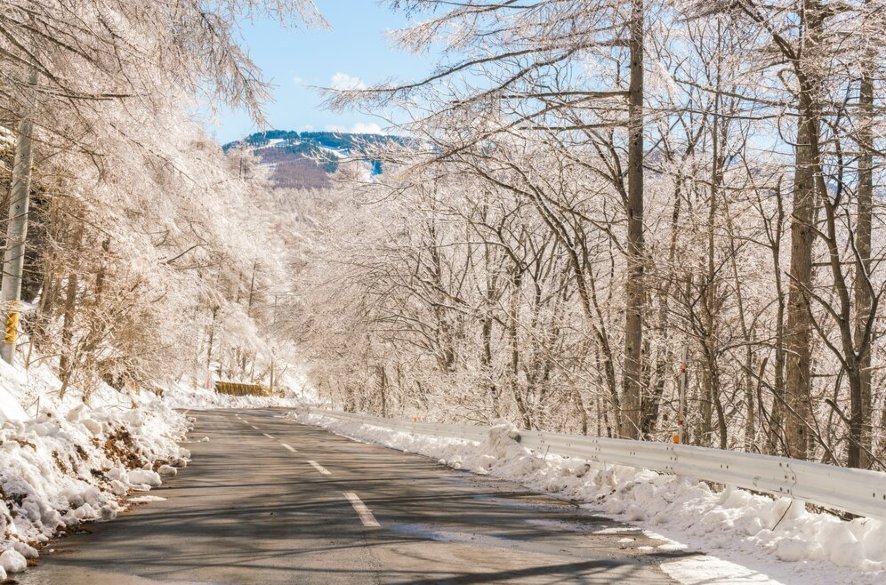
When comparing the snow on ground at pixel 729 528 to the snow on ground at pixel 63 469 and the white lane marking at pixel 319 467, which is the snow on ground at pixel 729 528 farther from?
the snow on ground at pixel 63 469

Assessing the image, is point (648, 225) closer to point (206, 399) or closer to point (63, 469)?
point (63, 469)

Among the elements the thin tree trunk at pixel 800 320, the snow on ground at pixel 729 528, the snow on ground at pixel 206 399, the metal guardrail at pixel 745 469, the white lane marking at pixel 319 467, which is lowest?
the snow on ground at pixel 206 399

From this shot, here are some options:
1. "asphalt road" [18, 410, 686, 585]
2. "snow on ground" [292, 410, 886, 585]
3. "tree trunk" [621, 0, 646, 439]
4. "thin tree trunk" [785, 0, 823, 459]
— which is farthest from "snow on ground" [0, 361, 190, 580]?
"thin tree trunk" [785, 0, 823, 459]

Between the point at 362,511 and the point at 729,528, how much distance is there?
12.0ft

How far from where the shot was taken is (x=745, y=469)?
727 centimetres

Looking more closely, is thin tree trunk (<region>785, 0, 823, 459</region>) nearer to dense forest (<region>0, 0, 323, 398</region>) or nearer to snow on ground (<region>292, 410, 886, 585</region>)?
snow on ground (<region>292, 410, 886, 585</region>)

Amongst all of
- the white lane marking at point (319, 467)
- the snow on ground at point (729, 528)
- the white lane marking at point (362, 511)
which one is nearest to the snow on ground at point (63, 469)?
the white lane marking at point (319, 467)

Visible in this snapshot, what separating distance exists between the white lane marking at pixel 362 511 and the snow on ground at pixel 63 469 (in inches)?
93.8

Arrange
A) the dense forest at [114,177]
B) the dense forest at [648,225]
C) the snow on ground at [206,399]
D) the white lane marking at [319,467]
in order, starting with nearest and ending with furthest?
the dense forest at [114,177]
the dense forest at [648,225]
the white lane marking at [319,467]
the snow on ground at [206,399]

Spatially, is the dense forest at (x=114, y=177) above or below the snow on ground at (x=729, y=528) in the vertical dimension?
above

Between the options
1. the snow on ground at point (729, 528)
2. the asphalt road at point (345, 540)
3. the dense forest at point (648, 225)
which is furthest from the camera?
the dense forest at point (648, 225)

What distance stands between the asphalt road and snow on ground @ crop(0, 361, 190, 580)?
0.25 m

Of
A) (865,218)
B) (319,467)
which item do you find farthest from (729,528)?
(319,467)

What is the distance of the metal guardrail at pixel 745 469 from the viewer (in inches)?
214
